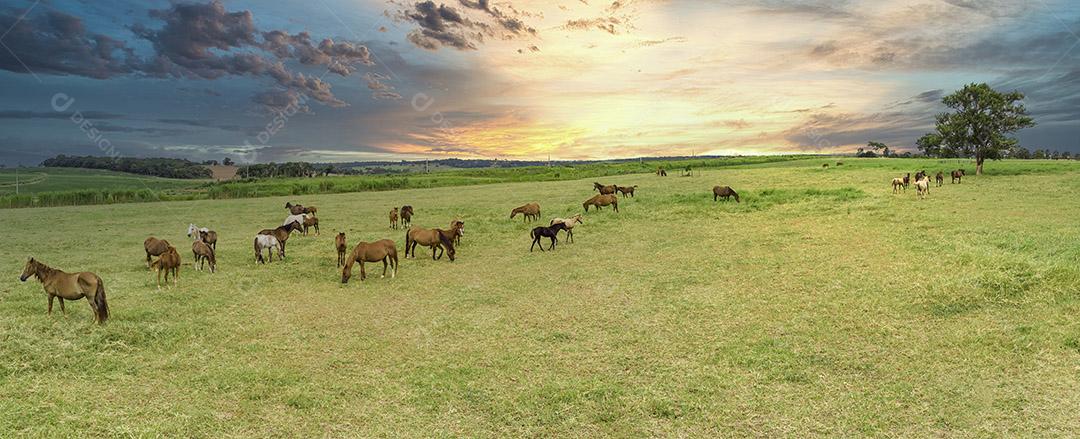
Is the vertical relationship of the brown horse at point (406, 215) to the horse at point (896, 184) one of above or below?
below

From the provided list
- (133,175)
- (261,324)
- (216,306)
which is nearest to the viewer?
(261,324)

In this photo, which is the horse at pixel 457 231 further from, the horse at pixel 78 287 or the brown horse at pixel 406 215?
the horse at pixel 78 287

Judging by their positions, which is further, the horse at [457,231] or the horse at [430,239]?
the horse at [457,231]

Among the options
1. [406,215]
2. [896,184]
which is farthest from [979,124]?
[406,215]

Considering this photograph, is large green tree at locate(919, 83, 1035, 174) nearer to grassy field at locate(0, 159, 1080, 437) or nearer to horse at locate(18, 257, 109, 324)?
grassy field at locate(0, 159, 1080, 437)

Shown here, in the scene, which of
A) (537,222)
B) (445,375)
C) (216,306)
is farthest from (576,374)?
(537,222)

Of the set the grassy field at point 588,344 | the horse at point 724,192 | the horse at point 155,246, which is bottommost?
the grassy field at point 588,344

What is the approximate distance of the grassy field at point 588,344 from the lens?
7.32m

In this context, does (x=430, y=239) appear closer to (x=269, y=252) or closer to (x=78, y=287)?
(x=269, y=252)

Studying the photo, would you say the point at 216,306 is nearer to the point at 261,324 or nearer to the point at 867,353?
the point at 261,324

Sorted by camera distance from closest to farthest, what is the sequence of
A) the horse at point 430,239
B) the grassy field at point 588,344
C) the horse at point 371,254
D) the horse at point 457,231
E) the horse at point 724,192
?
the grassy field at point 588,344, the horse at point 371,254, the horse at point 430,239, the horse at point 457,231, the horse at point 724,192

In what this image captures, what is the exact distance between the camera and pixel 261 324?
11.8m

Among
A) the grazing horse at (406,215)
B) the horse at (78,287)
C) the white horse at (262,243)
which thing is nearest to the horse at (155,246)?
the white horse at (262,243)

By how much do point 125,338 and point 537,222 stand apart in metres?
19.8
